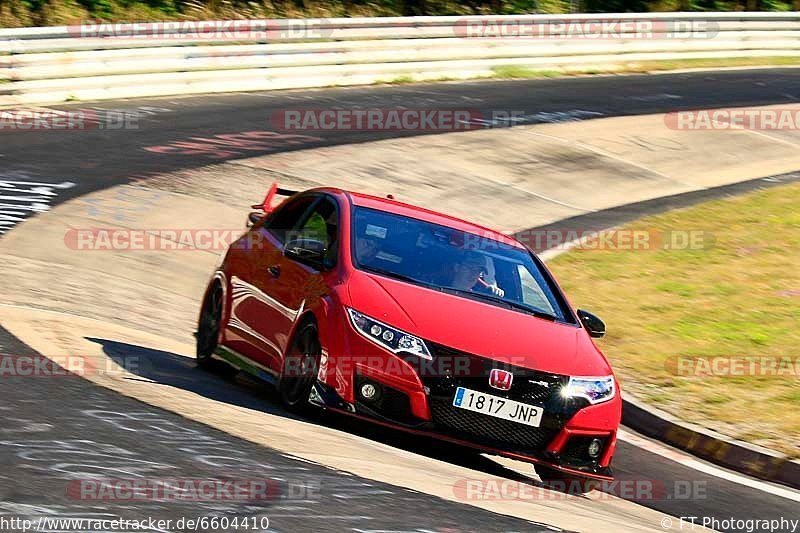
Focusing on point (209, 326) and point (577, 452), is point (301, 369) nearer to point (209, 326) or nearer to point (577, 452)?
point (577, 452)

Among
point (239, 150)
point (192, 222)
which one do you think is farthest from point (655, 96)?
point (192, 222)

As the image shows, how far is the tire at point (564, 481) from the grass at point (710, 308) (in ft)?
6.08

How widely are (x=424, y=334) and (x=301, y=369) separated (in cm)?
88

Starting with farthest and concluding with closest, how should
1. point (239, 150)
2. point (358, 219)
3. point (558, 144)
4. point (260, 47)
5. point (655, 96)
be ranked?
1. point (655, 96)
2. point (260, 47)
3. point (558, 144)
4. point (239, 150)
5. point (358, 219)

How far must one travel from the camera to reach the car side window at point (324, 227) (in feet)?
29.9

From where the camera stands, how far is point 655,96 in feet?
91.3

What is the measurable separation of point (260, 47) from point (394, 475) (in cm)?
1834

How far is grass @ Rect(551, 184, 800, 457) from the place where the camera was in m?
10.9

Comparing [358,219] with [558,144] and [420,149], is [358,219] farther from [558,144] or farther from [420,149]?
[558,144]
